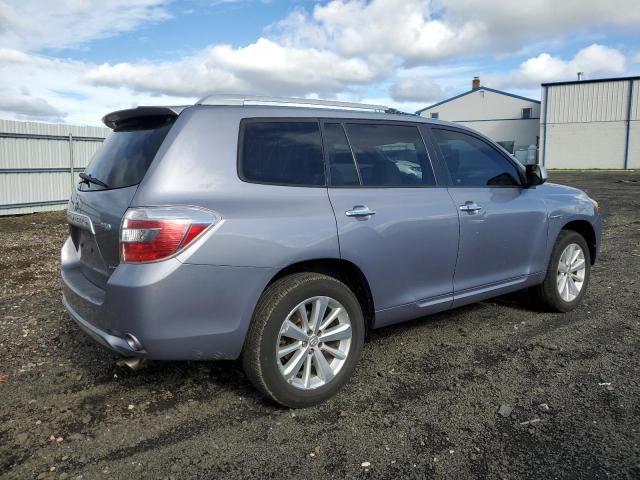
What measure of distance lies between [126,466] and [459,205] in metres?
2.76

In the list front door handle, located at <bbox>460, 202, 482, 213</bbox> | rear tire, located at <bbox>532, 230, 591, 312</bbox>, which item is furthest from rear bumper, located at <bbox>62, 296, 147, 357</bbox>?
rear tire, located at <bbox>532, 230, 591, 312</bbox>

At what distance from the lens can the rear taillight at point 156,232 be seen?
273cm

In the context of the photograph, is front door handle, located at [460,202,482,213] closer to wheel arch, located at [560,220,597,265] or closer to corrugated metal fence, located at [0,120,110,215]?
wheel arch, located at [560,220,597,265]

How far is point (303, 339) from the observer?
3.18m

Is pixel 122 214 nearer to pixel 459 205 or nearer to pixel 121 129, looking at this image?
pixel 121 129

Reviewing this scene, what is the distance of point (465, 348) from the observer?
4.21 metres

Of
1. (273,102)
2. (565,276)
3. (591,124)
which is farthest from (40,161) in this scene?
(591,124)

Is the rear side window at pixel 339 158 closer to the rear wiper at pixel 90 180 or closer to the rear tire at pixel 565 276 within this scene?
the rear wiper at pixel 90 180

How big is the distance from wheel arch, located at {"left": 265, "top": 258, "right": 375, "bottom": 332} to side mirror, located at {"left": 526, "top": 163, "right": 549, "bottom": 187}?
6.77 ft

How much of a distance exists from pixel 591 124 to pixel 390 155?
135 ft

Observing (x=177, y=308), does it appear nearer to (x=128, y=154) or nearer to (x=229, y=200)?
(x=229, y=200)

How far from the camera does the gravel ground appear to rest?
2.69 m

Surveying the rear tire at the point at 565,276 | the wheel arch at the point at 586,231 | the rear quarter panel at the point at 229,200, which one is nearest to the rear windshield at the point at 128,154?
the rear quarter panel at the point at 229,200

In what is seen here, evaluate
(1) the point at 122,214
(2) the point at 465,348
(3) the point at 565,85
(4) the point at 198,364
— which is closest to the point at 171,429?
(4) the point at 198,364
